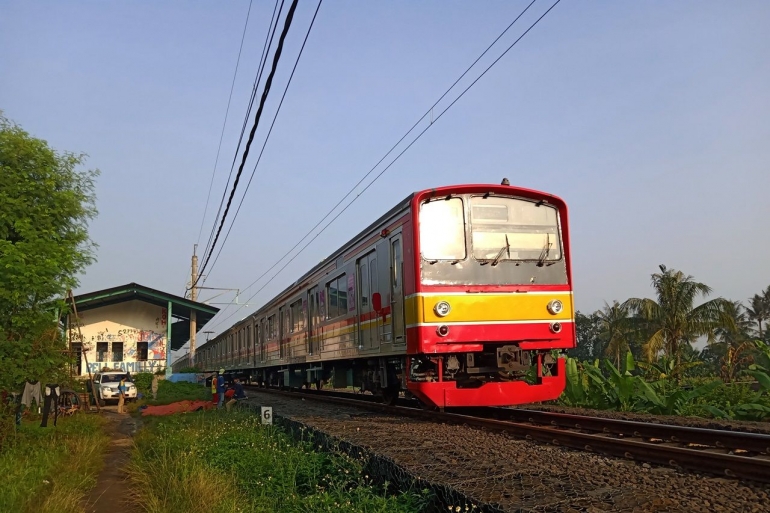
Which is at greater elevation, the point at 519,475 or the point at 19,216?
the point at 19,216

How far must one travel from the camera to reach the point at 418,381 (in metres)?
8.94

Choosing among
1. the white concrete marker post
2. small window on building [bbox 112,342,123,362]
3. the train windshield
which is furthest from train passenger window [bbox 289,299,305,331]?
small window on building [bbox 112,342,123,362]

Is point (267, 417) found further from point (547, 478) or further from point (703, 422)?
point (547, 478)

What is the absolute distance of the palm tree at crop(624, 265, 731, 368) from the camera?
20.3 m

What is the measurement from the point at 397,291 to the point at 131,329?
25.6 metres

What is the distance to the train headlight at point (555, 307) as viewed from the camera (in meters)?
9.39

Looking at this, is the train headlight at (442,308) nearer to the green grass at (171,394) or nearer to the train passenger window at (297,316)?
the train passenger window at (297,316)

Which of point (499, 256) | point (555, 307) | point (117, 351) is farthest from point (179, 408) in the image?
point (117, 351)

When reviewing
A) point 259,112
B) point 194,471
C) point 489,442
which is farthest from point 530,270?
point 194,471

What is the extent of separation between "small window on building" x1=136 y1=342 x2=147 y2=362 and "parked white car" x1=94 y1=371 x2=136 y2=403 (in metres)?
5.86

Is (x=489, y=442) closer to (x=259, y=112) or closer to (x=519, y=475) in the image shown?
(x=519, y=475)

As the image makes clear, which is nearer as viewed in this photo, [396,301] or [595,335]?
[396,301]

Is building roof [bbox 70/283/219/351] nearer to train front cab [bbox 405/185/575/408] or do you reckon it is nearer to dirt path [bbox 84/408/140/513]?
dirt path [bbox 84/408/140/513]

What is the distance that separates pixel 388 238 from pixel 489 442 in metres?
4.05
